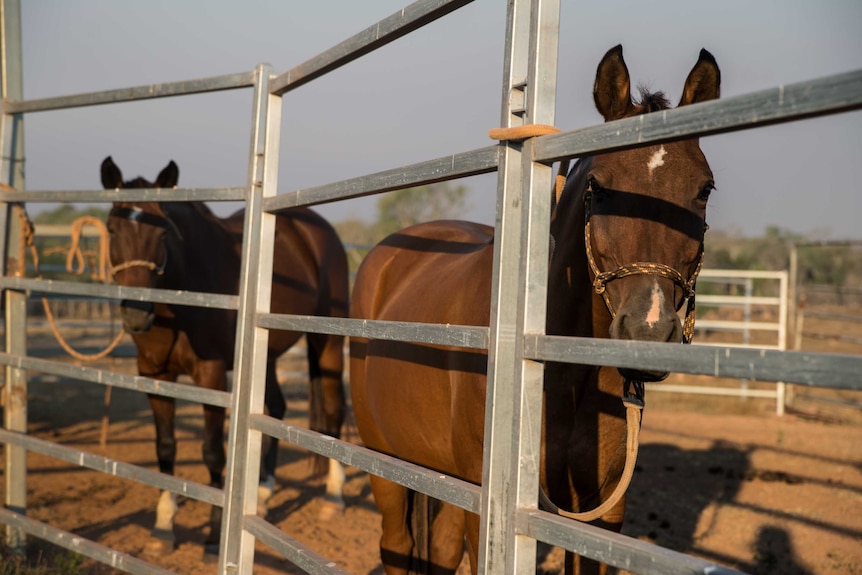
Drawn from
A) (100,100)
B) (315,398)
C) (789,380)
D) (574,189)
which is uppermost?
(100,100)

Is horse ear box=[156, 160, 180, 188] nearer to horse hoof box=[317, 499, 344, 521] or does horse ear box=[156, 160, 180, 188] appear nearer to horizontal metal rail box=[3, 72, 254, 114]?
horizontal metal rail box=[3, 72, 254, 114]

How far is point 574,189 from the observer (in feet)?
7.43

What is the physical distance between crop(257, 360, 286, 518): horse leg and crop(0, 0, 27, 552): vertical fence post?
1.61 metres

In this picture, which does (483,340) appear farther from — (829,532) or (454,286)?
(829,532)

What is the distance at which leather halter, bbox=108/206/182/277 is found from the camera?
480 centimetres

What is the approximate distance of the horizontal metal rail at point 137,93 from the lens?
2.94 meters

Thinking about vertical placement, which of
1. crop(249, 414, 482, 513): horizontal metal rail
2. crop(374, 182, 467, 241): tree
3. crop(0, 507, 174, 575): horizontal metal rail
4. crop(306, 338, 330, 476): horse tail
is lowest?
crop(0, 507, 174, 575): horizontal metal rail

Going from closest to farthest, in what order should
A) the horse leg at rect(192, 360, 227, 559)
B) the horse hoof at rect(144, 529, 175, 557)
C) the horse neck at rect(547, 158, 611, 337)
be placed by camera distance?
the horse neck at rect(547, 158, 611, 337), the horse hoof at rect(144, 529, 175, 557), the horse leg at rect(192, 360, 227, 559)

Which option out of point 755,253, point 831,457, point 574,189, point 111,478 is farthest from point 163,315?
point 755,253

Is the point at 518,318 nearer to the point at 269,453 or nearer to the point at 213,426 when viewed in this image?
the point at 213,426

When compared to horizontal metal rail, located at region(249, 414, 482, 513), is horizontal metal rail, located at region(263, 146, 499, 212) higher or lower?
higher

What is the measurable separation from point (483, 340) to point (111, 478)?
545 centimetres

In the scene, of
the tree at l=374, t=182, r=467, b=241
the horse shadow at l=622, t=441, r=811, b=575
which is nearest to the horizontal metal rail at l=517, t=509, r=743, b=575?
the horse shadow at l=622, t=441, r=811, b=575

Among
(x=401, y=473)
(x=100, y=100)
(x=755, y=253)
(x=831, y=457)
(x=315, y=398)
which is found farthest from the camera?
(x=755, y=253)
